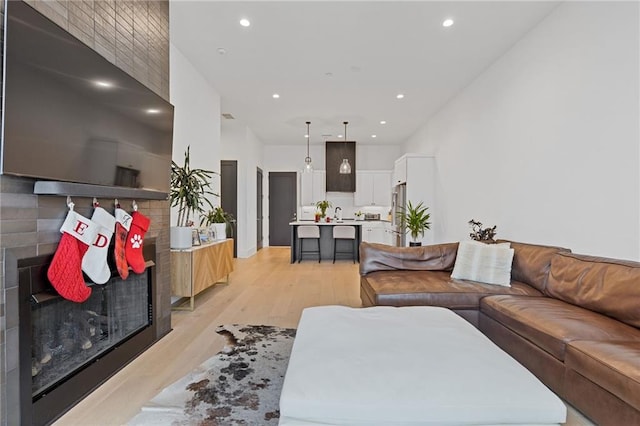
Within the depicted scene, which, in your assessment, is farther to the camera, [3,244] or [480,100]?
[480,100]

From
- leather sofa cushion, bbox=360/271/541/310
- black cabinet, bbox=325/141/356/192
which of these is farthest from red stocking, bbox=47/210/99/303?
black cabinet, bbox=325/141/356/192

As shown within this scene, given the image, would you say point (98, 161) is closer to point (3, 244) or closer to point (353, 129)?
point (3, 244)

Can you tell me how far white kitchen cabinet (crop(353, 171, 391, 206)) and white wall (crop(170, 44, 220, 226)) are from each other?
4.77 meters

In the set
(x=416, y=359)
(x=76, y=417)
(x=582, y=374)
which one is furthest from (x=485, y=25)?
(x=76, y=417)

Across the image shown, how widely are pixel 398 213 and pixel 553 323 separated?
529 centimetres

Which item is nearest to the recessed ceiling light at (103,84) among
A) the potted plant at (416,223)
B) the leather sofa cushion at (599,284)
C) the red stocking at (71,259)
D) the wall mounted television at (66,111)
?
the wall mounted television at (66,111)

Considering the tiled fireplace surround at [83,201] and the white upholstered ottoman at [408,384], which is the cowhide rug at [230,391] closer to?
the white upholstered ottoman at [408,384]

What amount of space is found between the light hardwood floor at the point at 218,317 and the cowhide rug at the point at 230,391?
12 cm

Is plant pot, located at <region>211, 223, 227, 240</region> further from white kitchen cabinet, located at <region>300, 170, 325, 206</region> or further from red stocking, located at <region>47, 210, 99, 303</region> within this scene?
white kitchen cabinet, located at <region>300, 170, 325, 206</region>

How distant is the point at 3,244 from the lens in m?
1.62

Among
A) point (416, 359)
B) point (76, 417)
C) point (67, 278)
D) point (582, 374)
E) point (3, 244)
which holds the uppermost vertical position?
point (3, 244)

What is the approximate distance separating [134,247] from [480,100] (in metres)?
4.60

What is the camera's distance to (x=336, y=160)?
9195 mm

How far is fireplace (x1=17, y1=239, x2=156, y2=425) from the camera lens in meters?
1.73
